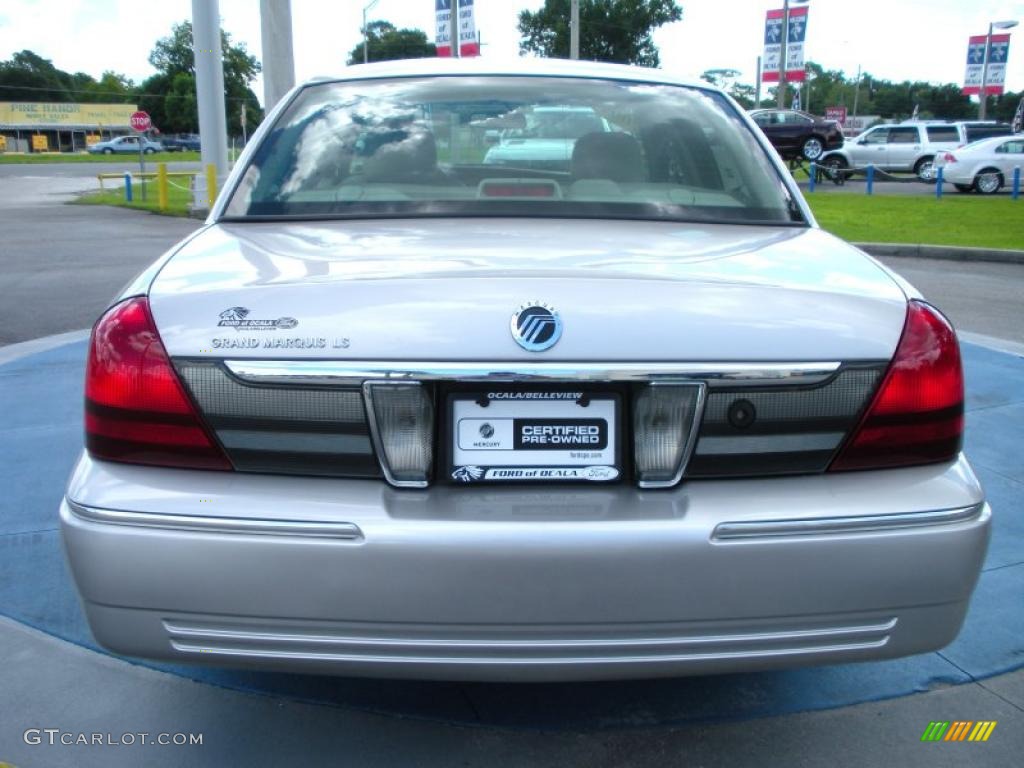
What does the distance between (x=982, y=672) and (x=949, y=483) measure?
1106 millimetres

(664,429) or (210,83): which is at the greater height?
(210,83)

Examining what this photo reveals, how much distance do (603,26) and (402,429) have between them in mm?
69745

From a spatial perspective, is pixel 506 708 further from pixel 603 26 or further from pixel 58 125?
pixel 58 125

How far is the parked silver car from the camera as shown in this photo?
1.95 meters

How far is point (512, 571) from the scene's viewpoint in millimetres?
1930

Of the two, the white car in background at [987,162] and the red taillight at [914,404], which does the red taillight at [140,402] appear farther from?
the white car in background at [987,162]

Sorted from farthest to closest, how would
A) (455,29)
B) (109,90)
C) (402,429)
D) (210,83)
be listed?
(109,90), (455,29), (210,83), (402,429)

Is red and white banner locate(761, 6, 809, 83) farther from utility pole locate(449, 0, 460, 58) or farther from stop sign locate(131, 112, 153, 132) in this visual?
stop sign locate(131, 112, 153, 132)

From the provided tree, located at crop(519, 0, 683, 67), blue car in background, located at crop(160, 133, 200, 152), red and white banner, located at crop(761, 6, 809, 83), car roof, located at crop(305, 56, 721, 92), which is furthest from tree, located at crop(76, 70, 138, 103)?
car roof, located at crop(305, 56, 721, 92)

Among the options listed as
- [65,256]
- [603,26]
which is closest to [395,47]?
[603,26]

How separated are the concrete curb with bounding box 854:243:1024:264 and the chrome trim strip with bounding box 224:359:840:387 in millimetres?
11646

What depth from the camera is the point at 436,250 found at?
2.32 m

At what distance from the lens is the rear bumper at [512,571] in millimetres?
1939

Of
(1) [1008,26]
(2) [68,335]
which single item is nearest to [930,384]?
(2) [68,335]
